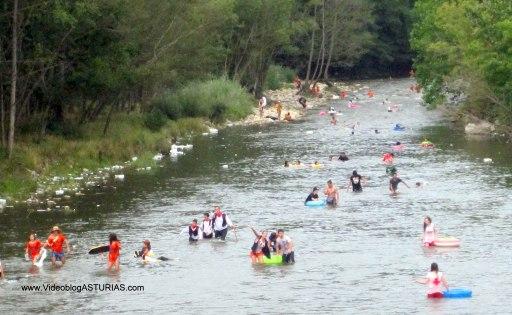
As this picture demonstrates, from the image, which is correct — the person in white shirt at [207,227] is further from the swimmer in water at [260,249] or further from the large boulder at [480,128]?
the large boulder at [480,128]

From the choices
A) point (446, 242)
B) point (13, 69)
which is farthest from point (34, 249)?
point (13, 69)

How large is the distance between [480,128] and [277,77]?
42.5 metres

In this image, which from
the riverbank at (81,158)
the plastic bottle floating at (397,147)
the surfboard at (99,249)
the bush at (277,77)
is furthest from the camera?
the bush at (277,77)

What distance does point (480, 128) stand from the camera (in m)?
78.7

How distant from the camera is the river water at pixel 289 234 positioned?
33.9m

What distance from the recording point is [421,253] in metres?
40.2

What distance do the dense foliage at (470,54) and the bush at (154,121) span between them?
808 inches

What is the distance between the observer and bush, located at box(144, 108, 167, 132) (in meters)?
73.4

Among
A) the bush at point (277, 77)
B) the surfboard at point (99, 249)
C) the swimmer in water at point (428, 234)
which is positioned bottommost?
the surfboard at point (99, 249)

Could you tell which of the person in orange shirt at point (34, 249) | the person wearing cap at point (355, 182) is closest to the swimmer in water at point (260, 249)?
the person in orange shirt at point (34, 249)

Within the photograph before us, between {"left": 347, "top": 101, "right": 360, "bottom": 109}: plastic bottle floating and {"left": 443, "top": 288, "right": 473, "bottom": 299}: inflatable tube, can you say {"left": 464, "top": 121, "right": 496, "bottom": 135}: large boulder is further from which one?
{"left": 443, "top": 288, "right": 473, "bottom": 299}: inflatable tube

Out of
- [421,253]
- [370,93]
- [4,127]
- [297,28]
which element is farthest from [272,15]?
[421,253]

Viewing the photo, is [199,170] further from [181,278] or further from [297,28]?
[297,28]

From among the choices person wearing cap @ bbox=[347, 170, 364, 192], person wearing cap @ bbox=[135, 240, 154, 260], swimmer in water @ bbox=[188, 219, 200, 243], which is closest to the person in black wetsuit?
person wearing cap @ bbox=[347, 170, 364, 192]
